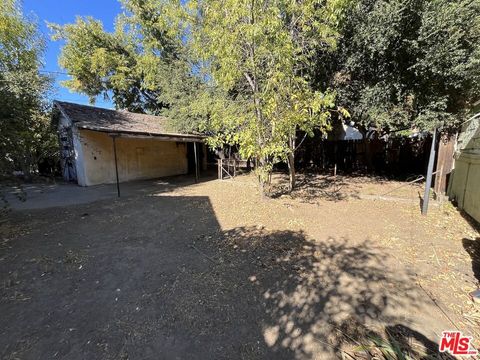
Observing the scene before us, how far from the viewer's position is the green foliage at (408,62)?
20.2 feet

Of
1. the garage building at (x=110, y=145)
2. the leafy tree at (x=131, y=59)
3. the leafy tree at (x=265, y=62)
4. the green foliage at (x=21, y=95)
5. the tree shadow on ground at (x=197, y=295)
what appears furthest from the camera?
the leafy tree at (x=131, y=59)

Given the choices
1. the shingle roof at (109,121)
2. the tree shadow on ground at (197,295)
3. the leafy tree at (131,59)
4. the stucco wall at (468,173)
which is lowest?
the tree shadow on ground at (197,295)

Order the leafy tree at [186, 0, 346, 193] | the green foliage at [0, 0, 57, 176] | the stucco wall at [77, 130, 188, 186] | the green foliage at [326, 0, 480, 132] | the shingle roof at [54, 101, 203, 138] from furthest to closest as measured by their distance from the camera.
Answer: the stucco wall at [77, 130, 188, 186] → the shingle roof at [54, 101, 203, 138] → the green foliage at [326, 0, 480, 132] → the green foliage at [0, 0, 57, 176] → the leafy tree at [186, 0, 346, 193]

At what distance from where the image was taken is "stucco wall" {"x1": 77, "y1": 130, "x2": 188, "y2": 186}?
10.7m

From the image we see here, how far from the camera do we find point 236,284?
10.2 ft

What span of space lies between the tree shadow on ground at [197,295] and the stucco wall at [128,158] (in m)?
6.72

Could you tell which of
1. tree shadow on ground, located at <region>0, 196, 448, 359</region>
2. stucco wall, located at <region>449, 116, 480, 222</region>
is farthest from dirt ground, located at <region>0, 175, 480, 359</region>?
stucco wall, located at <region>449, 116, 480, 222</region>

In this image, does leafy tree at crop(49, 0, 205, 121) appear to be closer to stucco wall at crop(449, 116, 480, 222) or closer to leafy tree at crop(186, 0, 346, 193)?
leafy tree at crop(186, 0, 346, 193)

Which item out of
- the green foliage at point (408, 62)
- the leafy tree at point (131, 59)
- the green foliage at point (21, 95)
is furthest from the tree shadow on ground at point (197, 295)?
the leafy tree at point (131, 59)

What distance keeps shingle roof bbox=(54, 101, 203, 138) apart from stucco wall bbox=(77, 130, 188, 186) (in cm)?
64

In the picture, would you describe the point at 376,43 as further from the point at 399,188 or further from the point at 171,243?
the point at 171,243

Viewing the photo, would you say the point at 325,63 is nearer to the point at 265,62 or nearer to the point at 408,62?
the point at 408,62

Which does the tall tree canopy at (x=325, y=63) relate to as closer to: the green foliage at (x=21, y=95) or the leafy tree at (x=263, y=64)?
the leafy tree at (x=263, y=64)

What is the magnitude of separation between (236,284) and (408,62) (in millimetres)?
8421
